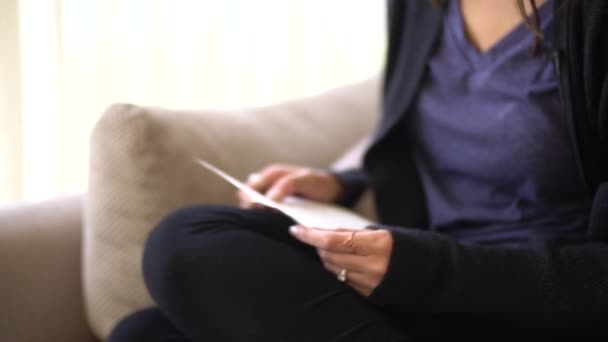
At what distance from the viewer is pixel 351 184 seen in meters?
0.95

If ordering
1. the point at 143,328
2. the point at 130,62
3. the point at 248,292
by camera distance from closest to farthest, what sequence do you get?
the point at 248,292 < the point at 143,328 < the point at 130,62

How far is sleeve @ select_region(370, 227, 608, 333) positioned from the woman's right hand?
275mm

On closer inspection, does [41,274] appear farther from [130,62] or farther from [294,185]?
[130,62]

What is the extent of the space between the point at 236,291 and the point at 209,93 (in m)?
0.86

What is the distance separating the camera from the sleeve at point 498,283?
1.95 feet

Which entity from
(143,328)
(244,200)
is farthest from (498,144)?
(143,328)

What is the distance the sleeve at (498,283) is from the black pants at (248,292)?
4 cm

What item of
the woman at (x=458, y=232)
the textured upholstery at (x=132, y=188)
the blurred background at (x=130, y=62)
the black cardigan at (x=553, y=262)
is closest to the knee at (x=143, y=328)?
the woman at (x=458, y=232)

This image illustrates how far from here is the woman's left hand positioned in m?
0.60

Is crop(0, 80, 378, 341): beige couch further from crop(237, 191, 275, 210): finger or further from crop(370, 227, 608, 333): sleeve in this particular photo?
crop(370, 227, 608, 333): sleeve

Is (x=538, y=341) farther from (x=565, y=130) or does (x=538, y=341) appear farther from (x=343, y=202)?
(x=343, y=202)

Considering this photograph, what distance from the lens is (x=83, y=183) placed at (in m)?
1.18

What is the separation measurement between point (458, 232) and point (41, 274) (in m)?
0.59

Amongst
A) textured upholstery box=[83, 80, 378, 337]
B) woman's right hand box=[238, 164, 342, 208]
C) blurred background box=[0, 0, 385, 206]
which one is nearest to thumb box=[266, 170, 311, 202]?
woman's right hand box=[238, 164, 342, 208]
